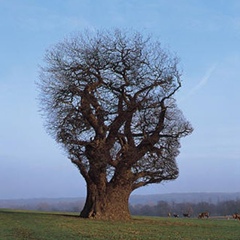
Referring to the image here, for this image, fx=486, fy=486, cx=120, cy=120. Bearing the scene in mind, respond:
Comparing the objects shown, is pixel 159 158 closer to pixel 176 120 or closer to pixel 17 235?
pixel 176 120

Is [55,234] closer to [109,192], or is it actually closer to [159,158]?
[109,192]

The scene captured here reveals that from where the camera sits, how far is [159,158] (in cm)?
4153

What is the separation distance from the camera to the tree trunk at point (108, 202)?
39.0 metres

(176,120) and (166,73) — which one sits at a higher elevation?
(166,73)

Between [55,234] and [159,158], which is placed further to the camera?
[159,158]

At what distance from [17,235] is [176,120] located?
77.0 feet

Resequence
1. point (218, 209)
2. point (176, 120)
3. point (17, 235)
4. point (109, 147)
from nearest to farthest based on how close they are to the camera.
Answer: point (17, 235), point (109, 147), point (176, 120), point (218, 209)

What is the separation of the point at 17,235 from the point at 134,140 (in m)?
19.5

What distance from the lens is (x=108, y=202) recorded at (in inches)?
1550

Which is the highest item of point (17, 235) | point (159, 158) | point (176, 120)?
point (176, 120)

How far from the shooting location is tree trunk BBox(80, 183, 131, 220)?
3898 centimetres

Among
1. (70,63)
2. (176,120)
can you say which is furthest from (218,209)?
(70,63)

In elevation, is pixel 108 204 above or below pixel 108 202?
below

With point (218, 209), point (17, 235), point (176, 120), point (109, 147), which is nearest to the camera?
point (17, 235)
